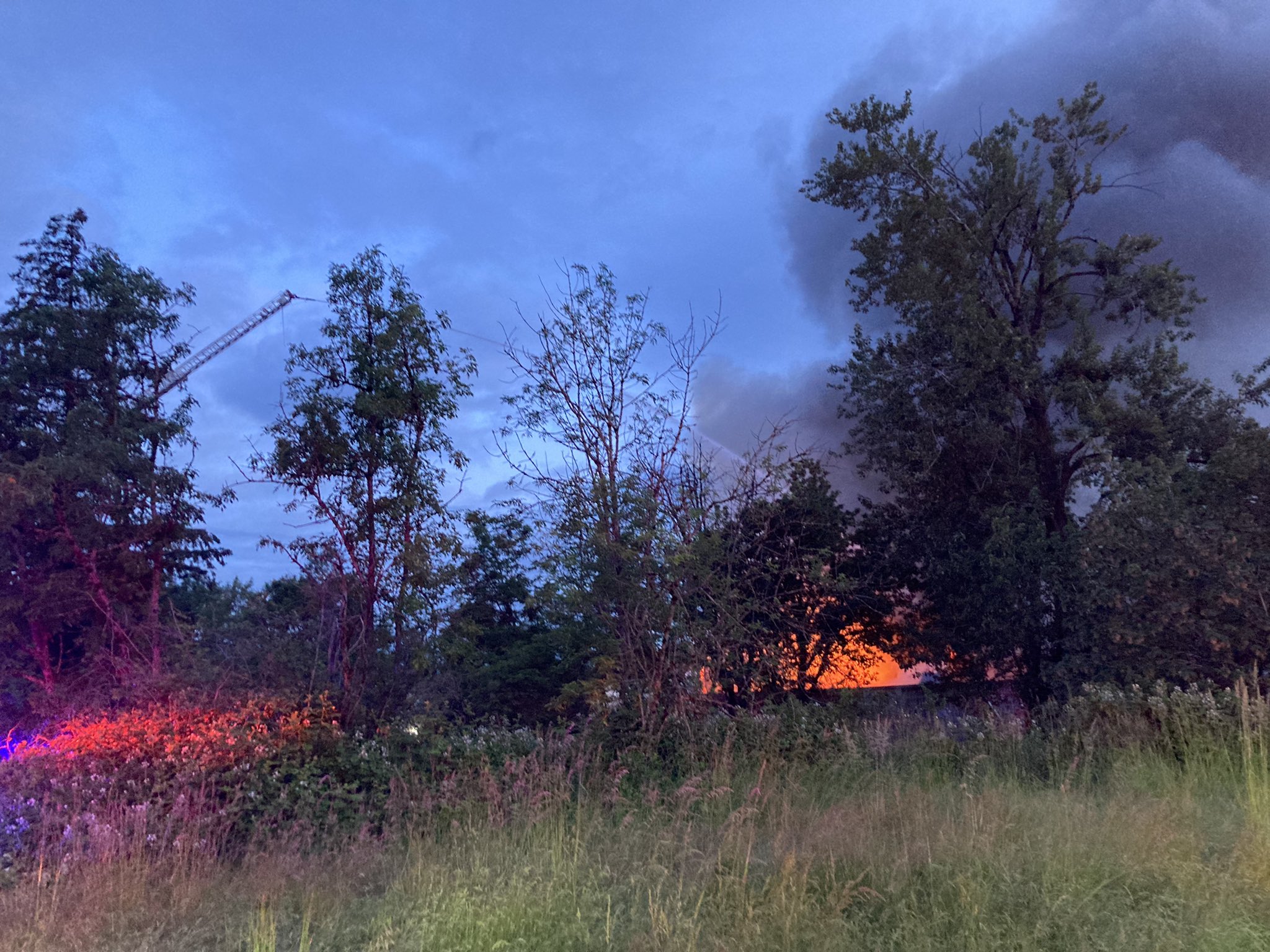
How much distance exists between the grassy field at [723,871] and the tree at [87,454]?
36.6ft

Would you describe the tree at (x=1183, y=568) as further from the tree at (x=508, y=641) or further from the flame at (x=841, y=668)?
the tree at (x=508, y=641)

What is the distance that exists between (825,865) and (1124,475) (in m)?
13.6

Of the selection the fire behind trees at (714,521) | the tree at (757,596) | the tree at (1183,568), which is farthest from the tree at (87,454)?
the tree at (1183,568)

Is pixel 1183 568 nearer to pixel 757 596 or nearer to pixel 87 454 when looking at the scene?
pixel 757 596

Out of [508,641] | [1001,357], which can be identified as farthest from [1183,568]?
[508,641]

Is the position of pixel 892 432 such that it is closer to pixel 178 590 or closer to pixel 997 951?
pixel 997 951

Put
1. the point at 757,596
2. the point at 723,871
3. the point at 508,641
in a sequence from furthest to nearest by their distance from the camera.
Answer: the point at 508,641 → the point at 757,596 → the point at 723,871

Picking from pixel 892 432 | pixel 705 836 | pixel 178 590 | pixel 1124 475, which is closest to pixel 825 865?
pixel 705 836

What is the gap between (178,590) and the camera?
81.6ft

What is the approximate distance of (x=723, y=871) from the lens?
415 centimetres

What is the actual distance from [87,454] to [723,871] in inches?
576

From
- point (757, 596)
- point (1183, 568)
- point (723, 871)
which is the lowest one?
point (723, 871)

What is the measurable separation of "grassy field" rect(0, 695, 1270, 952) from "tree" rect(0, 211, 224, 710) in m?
11.2

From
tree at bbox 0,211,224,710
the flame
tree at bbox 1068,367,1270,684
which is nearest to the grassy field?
the flame
